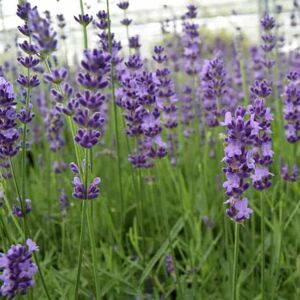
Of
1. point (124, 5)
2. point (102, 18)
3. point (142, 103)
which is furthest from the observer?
point (124, 5)

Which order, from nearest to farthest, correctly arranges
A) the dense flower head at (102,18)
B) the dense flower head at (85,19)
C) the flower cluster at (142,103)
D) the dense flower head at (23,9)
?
the dense flower head at (23,9)
the dense flower head at (85,19)
the flower cluster at (142,103)
the dense flower head at (102,18)

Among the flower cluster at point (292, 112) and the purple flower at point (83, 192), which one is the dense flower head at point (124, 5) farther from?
the purple flower at point (83, 192)

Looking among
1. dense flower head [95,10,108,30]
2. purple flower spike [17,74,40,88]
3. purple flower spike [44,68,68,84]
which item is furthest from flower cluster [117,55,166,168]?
purple flower spike [44,68,68,84]

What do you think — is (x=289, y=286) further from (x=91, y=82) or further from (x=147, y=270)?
(x=91, y=82)

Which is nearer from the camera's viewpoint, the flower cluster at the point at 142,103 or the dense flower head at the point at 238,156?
the dense flower head at the point at 238,156

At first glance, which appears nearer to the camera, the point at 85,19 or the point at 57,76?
the point at 57,76

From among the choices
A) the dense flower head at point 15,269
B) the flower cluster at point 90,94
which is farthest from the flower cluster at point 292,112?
the dense flower head at point 15,269

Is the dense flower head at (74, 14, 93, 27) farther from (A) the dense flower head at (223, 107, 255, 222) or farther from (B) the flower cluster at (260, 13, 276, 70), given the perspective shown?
(B) the flower cluster at (260, 13, 276, 70)

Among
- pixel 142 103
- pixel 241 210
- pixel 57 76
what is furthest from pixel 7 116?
pixel 241 210

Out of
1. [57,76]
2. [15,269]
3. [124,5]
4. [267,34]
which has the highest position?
[124,5]

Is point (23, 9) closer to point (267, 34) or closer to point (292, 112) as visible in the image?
point (292, 112)

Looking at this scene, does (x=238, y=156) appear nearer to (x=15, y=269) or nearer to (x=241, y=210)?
(x=241, y=210)

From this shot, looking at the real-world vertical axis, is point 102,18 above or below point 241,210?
above

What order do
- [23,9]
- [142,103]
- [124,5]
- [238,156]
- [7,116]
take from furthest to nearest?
[124,5] < [142,103] < [23,9] < [7,116] < [238,156]
